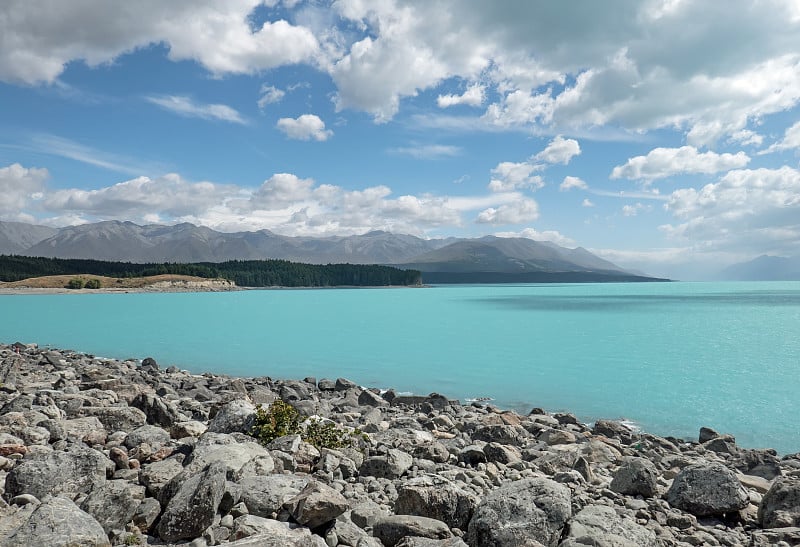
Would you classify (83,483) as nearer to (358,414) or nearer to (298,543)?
(298,543)

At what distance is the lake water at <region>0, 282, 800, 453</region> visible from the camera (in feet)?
89.4

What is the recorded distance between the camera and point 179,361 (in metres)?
42.7

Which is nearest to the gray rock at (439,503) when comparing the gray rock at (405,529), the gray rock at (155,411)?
the gray rock at (405,529)

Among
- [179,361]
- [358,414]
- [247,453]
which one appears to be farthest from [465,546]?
[179,361]

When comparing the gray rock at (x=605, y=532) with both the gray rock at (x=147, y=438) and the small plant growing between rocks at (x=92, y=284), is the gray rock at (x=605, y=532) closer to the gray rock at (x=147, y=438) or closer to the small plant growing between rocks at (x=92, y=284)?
the gray rock at (x=147, y=438)

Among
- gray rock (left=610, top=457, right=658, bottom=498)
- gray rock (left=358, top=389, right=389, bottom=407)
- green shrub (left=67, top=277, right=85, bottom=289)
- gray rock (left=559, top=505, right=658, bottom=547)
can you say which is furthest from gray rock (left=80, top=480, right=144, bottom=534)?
green shrub (left=67, top=277, right=85, bottom=289)

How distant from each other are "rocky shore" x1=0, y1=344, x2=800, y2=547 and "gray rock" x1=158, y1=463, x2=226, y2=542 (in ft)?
0.05

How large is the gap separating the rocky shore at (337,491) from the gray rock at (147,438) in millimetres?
41

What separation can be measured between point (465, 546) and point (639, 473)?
4878 millimetres

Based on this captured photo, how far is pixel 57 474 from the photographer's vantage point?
8289 millimetres

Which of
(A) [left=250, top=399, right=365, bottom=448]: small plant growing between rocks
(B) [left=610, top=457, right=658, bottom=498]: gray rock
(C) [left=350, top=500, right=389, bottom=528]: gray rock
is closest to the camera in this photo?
(C) [left=350, top=500, right=389, bottom=528]: gray rock

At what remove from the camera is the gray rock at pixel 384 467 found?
10.2 meters

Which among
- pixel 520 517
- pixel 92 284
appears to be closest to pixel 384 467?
pixel 520 517

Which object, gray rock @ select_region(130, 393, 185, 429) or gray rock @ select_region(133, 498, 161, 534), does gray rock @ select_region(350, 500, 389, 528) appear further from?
gray rock @ select_region(130, 393, 185, 429)
